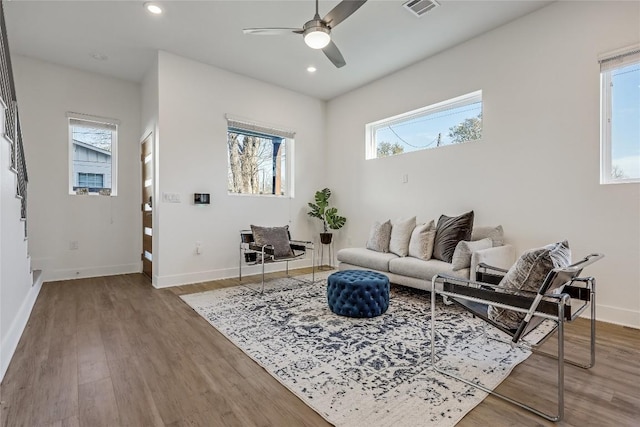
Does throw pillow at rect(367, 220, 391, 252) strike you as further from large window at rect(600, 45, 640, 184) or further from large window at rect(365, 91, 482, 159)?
large window at rect(600, 45, 640, 184)

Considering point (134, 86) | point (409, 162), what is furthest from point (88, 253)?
point (409, 162)

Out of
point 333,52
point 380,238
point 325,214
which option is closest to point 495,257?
point 380,238

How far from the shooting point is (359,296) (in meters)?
2.84

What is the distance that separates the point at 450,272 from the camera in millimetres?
3111

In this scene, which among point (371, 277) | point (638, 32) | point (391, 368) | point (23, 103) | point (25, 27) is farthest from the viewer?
point (23, 103)

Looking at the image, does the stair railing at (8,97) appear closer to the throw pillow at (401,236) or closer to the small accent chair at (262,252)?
the small accent chair at (262,252)

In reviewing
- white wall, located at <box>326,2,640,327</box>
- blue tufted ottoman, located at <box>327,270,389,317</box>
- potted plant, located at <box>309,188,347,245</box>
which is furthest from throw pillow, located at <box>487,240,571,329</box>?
potted plant, located at <box>309,188,347,245</box>

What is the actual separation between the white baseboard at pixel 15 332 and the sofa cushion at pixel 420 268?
3.40 meters

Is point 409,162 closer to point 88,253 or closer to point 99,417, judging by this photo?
point 99,417

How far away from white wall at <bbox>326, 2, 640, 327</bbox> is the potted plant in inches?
47.4

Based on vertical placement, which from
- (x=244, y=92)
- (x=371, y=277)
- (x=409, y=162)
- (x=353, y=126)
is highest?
(x=244, y=92)

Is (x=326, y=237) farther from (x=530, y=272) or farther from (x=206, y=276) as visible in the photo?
(x=530, y=272)

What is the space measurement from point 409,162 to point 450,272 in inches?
76.9

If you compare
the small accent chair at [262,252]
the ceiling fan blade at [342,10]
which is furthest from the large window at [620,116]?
the small accent chair at [262,252]
